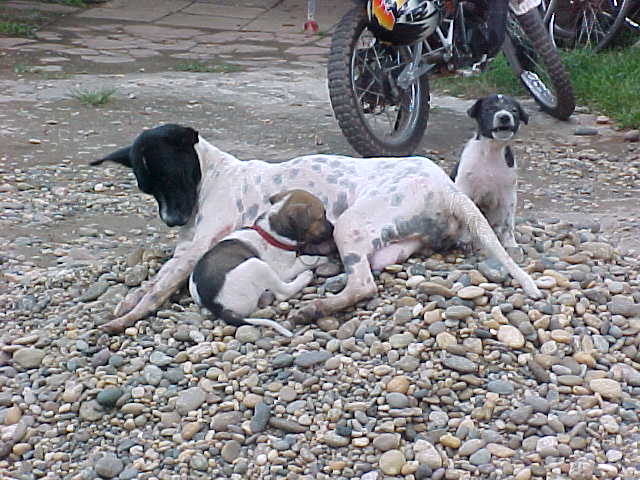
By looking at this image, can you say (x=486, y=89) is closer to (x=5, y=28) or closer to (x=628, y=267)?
(x=628, y=267)

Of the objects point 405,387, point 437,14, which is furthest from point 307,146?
point 405,387

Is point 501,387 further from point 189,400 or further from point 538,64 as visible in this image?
point 538,64

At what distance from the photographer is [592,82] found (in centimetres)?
748

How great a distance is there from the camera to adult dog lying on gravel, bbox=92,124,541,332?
12.1ft

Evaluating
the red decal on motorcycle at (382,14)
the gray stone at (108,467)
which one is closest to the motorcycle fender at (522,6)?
the red decal on motorcycle at (382,14)

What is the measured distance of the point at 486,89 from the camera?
25.1ft

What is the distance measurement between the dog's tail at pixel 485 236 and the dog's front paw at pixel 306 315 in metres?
0.70

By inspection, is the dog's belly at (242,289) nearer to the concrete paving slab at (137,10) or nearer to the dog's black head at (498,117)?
the dog's black head at (498,117)

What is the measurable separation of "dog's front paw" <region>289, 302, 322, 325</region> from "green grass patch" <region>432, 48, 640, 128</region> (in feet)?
12.9

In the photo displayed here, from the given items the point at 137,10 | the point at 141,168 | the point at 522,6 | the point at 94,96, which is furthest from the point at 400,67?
the point at 137,10

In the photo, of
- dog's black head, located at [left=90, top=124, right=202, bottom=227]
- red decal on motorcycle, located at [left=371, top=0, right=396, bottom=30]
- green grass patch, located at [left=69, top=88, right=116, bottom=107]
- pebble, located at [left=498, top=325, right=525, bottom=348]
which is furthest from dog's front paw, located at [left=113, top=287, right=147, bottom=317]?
green grass patch, located at [left=69, top=88, right=116, bottom=107]

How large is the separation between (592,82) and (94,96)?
3.78 metres

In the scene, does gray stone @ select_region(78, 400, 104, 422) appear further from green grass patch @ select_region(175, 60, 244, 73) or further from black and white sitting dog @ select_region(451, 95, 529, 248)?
green grass patch @ select_region(175, 60, 244, 73)

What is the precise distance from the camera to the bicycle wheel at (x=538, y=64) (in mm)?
6434
